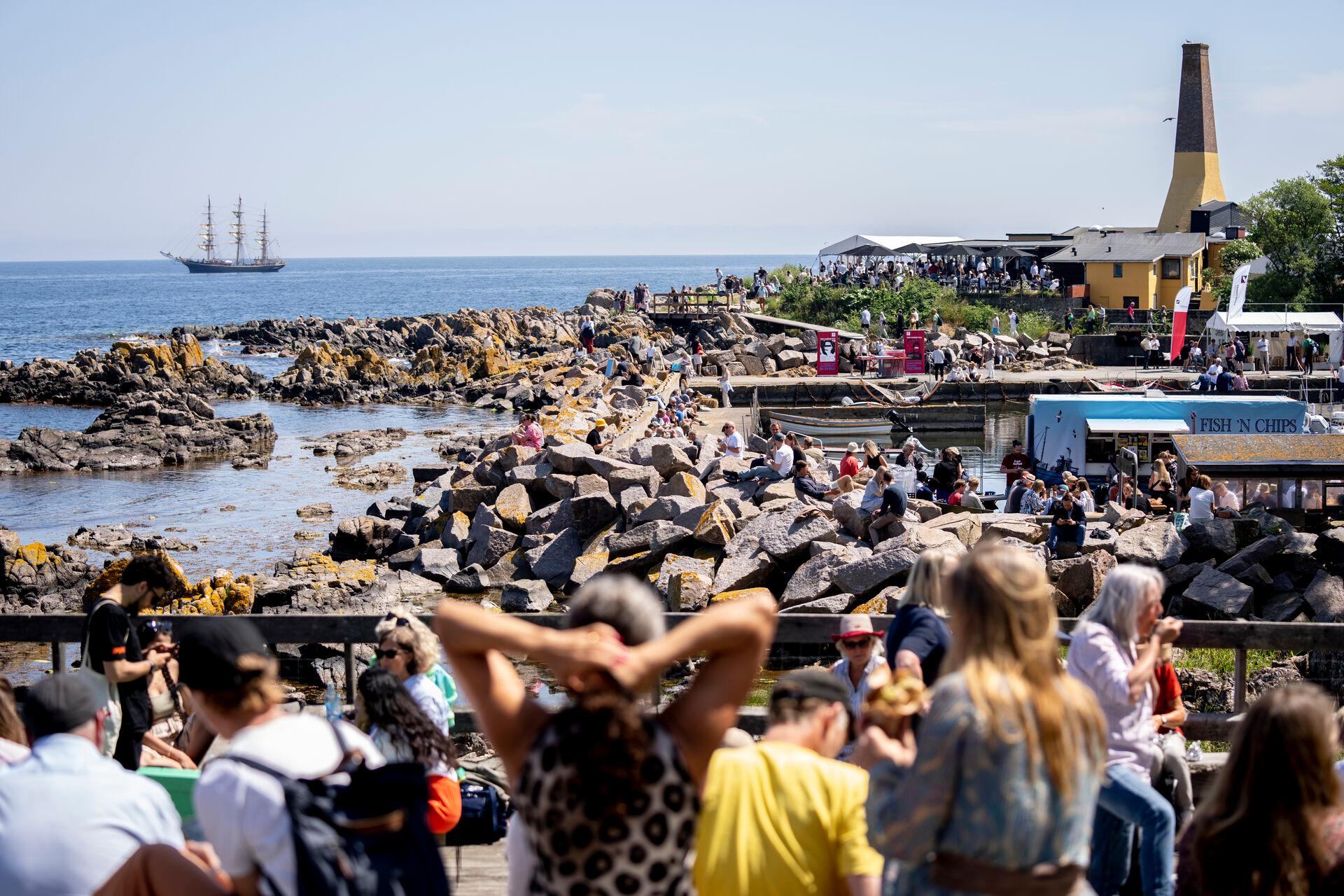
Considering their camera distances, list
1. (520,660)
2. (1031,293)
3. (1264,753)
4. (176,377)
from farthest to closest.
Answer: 1. (1031,293)
2. (176,377)
3. (520,660)
4. (1264,753)

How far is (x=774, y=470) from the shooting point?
66.0 ft

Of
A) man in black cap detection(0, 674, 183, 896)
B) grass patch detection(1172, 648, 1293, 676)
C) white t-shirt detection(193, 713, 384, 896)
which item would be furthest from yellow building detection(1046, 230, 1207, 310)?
white t-shirt detection(193, 713, 384, 896)

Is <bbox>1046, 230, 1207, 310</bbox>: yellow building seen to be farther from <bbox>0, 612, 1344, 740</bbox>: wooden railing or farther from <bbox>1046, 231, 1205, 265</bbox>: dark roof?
<bbox>0, 612, 1344, 740</bbox>: wooden railing

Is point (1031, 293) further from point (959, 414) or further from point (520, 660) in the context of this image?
point (520, 660)

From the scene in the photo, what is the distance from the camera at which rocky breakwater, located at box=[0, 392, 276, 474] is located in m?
33.1

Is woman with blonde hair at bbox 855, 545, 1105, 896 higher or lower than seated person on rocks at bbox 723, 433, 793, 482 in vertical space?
higher

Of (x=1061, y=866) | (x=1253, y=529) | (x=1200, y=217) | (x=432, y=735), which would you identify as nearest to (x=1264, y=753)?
(x=1061, y=866)

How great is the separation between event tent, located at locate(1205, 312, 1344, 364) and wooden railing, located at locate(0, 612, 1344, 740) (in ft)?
106

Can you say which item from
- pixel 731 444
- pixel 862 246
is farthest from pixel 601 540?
pixel 862 246

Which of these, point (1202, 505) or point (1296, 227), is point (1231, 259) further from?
point (1202, 505)

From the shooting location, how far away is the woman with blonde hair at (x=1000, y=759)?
2838 millimetres

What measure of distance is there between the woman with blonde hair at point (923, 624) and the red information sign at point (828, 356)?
113 ft

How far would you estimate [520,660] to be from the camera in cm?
1434

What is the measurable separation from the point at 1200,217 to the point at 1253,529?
51564 millimetres
